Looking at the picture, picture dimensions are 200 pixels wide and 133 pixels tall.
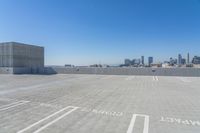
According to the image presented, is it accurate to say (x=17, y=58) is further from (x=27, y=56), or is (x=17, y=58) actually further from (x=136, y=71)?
(x=136, y=71)

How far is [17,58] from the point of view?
2923 centimetres

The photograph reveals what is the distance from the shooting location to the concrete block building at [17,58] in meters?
28.3

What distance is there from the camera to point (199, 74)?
2333 cm

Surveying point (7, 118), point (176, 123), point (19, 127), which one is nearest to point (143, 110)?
point (176, 123)

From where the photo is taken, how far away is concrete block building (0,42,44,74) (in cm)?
2830

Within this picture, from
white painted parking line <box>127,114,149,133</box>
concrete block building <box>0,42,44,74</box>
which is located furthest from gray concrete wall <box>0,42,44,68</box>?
white painted parking line <box>127,114,149,133</box>

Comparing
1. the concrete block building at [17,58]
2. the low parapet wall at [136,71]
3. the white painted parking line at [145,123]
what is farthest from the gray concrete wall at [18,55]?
the white painted parking line at [145,123]

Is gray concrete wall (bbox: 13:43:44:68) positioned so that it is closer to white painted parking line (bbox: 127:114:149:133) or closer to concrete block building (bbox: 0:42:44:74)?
concrete block building (bbox: 0:42:44:74)

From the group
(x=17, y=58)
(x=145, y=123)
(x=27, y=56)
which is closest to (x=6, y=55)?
(x=17, y=58)

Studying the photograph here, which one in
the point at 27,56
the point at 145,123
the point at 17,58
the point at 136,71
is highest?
the point at 27,56

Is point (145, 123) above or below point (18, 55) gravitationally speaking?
below

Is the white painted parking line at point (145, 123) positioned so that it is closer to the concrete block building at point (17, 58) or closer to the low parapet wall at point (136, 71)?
the low parapet wall at point (136, 71)

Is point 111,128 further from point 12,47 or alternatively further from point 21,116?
point 12,47

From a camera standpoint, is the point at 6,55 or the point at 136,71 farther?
the point at 6,55
